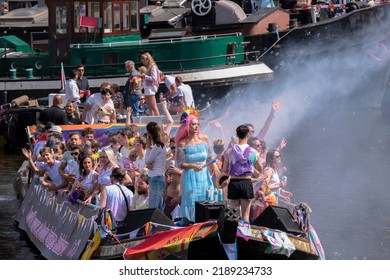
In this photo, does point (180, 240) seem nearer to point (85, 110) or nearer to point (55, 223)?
point (55, 223)

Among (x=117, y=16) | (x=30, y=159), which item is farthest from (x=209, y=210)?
(x=117, y=16)

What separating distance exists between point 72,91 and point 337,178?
574 cm

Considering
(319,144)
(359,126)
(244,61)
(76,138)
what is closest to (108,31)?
(244,61)

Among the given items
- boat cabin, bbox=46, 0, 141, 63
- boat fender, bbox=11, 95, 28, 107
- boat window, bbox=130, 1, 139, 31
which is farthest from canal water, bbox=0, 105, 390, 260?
boat window, bbox=130, 1, 139, 31

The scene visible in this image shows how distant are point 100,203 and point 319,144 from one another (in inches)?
761

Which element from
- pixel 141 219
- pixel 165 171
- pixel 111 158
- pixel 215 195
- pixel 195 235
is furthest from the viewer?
pixel 111 158

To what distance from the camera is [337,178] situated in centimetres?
2878

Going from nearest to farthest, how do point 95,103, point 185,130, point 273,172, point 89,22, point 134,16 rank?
1. point 185,130
2. point 273,172
3. point 95,103
4. point 89,22
5. point 134,16

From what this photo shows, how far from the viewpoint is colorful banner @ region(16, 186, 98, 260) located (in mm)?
17609

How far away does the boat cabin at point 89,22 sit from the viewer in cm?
3369

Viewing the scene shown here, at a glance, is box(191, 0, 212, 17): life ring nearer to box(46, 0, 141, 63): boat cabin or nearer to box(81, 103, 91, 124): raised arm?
box(46, 0, 141, 63): boat cabin

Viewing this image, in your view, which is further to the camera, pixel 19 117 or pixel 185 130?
pixel 19 117

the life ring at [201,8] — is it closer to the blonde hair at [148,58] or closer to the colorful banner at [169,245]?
the blonde hair at [148,58]

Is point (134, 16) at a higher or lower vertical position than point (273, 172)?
lower
